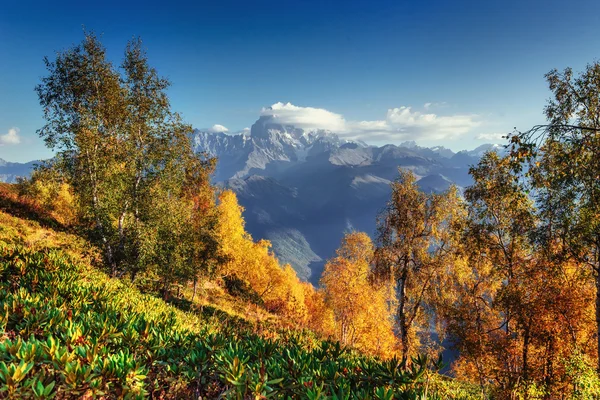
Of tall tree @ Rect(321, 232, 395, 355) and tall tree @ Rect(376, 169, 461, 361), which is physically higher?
tall tree @ Rect(376, 169, 461, 361)

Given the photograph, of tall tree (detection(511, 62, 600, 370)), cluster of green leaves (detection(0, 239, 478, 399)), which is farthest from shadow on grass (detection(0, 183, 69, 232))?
tall tree (detection(511, 62, 600, 370))

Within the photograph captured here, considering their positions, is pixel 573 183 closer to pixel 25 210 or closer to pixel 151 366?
pixel 151 366

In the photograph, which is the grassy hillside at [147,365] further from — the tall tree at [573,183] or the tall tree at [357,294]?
the tall tree at [357,294]

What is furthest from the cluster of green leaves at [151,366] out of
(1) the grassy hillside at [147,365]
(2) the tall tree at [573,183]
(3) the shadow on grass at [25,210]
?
(3) the shadow on grass at [25,210]

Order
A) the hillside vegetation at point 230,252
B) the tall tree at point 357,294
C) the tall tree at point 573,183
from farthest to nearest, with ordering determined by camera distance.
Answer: the tall tree at point 357,294 < the tall tree at point 573,183 < the hillside vegetation at point 230,252

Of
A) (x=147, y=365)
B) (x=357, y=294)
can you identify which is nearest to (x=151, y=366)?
(x=147, y=365)

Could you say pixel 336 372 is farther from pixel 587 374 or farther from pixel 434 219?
pixel 434 219

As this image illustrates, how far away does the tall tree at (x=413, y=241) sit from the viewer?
65.1 ft

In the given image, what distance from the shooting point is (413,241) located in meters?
20.2

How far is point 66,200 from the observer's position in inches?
1521

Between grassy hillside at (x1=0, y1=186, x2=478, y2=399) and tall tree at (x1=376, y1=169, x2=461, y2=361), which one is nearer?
grassy hillside at (x1=0, y1=186, x2=478, y2=399)

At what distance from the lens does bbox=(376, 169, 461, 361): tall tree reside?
19.8m

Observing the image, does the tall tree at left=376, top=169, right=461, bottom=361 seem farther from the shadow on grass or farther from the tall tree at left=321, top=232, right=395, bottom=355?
the shadow on grass

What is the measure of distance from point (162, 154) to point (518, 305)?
87.9 ft
